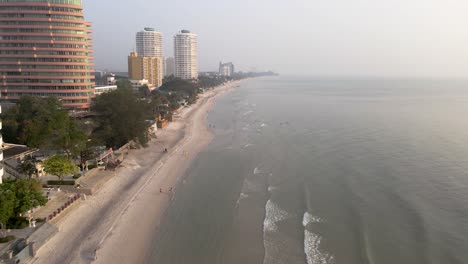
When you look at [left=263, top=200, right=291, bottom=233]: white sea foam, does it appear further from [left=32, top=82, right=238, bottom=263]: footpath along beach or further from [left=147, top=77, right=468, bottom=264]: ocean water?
[left=32, top=82, right=238, bottom=263]: footpath along beach

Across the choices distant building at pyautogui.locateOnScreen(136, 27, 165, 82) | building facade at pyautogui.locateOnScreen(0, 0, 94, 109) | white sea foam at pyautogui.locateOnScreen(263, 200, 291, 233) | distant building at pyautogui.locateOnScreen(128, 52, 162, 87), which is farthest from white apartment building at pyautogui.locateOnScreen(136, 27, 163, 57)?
white sea foam at pyautogui.locateOnScreen(263, 200, 291, 233)

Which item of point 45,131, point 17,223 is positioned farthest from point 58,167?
point 17,223

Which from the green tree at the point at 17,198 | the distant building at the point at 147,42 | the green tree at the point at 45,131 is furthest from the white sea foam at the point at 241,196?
the distant building at the point at 147,42

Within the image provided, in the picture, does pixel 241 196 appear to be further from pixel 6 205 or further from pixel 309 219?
pixel 6 205

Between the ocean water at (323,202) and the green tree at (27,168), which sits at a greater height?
the green tree at (27,168)

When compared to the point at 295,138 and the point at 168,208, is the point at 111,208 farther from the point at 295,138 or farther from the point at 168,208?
the point at 295,138

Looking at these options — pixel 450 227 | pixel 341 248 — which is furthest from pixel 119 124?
pixel 450 227

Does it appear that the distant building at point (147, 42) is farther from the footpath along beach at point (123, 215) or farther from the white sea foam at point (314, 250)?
the white sea foam at point (314, 250)
